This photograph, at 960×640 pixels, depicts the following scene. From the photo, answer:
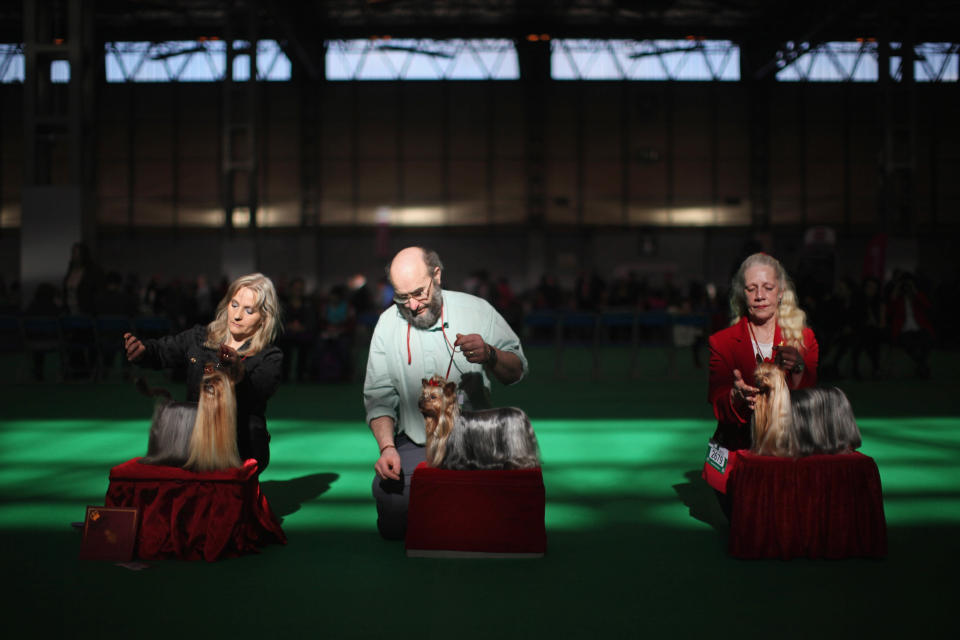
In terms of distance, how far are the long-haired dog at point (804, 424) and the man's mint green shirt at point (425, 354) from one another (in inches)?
41.3

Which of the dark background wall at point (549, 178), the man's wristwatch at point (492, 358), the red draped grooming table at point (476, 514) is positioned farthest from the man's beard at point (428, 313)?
the dark background wall at point (549, 178)

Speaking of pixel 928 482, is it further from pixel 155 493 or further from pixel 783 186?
pixel 783 186

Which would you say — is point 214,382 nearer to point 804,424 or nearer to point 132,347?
point 132,347

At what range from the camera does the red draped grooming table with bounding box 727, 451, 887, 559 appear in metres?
3.19

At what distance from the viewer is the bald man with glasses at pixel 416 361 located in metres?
3.35

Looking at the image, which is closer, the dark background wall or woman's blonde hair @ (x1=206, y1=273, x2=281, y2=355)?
woman's blonde hair @ (x1=206, y1=273, x2=281, y2=355)

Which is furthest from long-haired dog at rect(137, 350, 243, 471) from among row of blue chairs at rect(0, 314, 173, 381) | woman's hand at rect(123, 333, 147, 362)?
row of blue chairs at rect(0, 314, 173, 381)

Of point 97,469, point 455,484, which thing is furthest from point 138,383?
point 97,469

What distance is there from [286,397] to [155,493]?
562 centimetres

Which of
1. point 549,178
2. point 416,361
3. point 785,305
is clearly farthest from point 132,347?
point 549,178

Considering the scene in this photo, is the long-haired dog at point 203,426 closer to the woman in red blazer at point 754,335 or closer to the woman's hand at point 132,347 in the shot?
the woman's hand at point 132,347

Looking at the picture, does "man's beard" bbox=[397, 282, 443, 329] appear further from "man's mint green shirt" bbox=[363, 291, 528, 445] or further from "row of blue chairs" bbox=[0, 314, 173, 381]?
"row of blue chairs" bbox=[0, 314, 173, 381]

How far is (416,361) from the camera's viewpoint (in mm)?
3477

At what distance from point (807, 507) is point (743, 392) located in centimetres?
59
